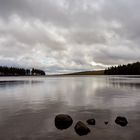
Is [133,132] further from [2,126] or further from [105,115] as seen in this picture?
[2,126]

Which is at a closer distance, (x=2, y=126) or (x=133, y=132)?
(x=133, y=132)

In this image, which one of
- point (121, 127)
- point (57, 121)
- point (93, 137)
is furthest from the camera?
point (57, 121)

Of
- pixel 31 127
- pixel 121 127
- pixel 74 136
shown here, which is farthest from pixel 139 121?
pixel 31 127

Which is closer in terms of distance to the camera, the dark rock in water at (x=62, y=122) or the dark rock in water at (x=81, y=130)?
the dark rock in water at (x=81, y=130)

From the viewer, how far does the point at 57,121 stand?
17.5 meters

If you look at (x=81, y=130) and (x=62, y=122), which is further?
(x=62, y=122)

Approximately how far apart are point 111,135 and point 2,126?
10264mm

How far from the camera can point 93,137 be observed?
1401 cm

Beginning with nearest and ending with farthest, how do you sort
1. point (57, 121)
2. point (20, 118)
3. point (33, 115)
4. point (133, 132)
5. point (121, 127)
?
point (133, 132) < point (121, 127) < point (57, 121) < point (20, 118) < point (33, 115)

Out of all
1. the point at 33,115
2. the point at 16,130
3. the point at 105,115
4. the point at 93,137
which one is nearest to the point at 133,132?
the point at 93,137

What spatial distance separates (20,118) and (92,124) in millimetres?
8469

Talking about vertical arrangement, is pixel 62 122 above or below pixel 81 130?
above

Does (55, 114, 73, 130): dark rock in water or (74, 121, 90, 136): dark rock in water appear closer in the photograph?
(74, 121, 90, 136): dark rock in water

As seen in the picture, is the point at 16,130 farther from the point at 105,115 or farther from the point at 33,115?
the point at 105,115
